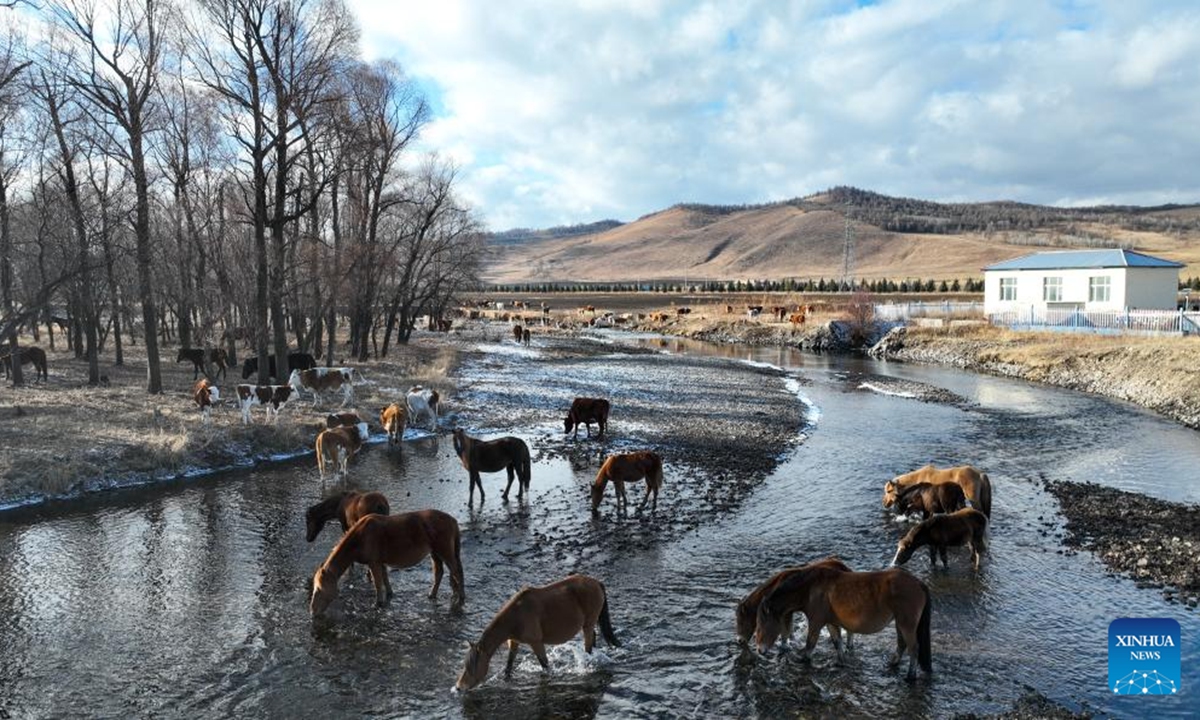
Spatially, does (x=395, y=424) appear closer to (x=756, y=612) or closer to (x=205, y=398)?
(x=205, y=398)

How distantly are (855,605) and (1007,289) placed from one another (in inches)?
1945

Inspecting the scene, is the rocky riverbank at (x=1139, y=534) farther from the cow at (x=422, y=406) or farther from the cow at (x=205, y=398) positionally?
the cow at (x=205, y=398)

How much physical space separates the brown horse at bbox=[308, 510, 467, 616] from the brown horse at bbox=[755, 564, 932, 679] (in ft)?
13.0

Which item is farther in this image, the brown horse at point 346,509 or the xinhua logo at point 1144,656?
the brown horse at point 346,509

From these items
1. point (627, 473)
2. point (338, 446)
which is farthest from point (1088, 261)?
point (338, 446)

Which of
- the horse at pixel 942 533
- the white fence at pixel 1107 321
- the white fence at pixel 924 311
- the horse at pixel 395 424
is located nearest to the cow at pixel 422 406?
the horse at pixel 395 424

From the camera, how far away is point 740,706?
7391 mm

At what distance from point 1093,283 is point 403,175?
39959mm

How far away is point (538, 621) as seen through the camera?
7.65m

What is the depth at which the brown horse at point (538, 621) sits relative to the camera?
7.43 m

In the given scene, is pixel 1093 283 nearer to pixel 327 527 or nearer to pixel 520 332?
pixel 520 332

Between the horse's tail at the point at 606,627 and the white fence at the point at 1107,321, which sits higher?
the white fence at the point at 1107,321

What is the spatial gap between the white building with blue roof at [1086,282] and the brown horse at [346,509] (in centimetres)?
4487

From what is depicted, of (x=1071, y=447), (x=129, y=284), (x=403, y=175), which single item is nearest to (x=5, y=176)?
(x=129, y=284)
